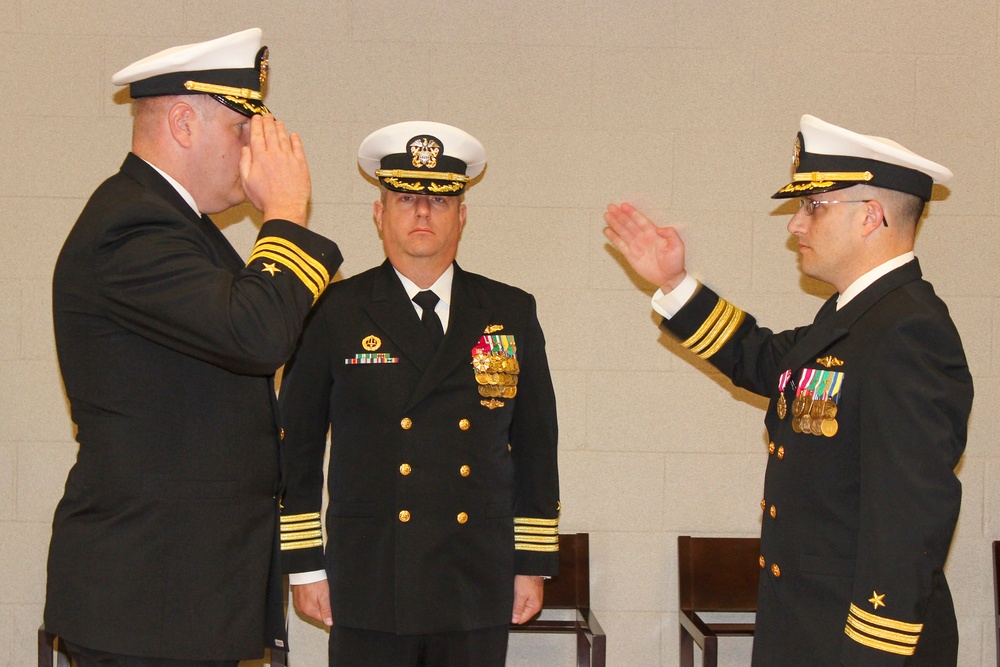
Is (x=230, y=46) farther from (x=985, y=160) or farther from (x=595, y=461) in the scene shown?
(x=985, y=160)

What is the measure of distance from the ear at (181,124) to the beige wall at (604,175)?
1.58 m

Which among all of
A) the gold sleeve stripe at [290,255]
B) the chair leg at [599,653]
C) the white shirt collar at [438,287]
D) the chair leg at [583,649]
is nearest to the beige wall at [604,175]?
the chair leg at [583,649]

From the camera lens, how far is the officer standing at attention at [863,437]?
1.94m

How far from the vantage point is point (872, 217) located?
2.24 meters

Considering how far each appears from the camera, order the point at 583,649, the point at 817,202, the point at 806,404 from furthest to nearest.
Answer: the point at 583,649 → the point at 817,202 → the point at 806,404

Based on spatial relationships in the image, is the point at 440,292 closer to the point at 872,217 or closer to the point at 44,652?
the point at 872,217

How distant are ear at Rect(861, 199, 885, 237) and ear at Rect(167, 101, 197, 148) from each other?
1.49 meters

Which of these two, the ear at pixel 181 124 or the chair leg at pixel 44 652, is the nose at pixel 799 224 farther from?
the chair leg at pixel 44 652

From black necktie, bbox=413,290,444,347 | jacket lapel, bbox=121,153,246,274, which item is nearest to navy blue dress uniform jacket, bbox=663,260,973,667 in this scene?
black necktie, bbox=413,290,444,347

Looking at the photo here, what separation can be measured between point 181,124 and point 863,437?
1.51 m

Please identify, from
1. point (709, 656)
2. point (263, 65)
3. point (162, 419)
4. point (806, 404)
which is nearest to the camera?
point (162, 419)

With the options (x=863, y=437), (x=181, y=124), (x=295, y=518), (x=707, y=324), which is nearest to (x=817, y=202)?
(x=707, y=324)

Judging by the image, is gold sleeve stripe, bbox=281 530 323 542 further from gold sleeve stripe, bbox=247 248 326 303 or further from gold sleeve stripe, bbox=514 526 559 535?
gold sleeve stripe, bbox=247 248 326 303

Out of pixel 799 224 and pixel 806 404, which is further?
pixel 799 224
